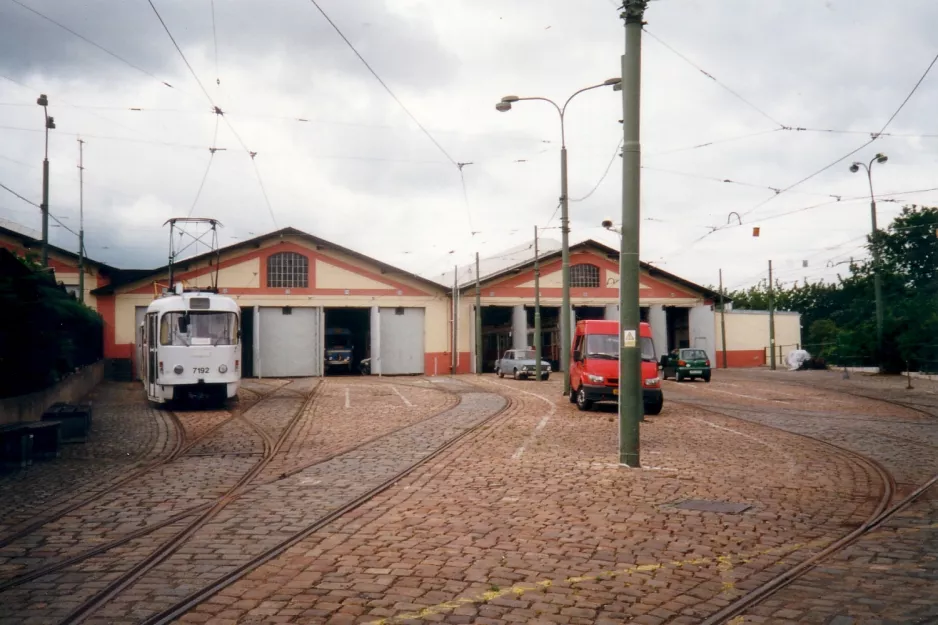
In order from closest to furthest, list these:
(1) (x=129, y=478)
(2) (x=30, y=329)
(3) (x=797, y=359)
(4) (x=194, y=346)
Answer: (1) (x=129, y=478), (2) (x=30, y=329), (4) (x=194, y=346), (3) (x=797, y=359)

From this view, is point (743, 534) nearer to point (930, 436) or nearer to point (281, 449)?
point (281, 449)

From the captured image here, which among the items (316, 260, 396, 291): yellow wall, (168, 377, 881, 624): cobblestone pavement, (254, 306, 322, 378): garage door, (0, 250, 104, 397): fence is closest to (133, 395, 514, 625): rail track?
(168, 377, 881, 624): cobblestone pavement

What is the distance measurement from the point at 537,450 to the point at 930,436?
837cm

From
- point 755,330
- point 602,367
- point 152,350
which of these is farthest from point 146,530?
point 755,330

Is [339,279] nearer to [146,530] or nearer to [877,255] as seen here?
[877,255]

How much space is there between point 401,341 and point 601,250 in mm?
14251

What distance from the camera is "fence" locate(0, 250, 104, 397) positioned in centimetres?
1525

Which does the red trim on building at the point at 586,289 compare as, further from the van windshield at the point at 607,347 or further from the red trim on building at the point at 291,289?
the van windshield at the point at 607,347

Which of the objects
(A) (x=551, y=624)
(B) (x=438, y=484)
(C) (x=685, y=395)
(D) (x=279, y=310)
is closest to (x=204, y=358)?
(B) (x=438, y=484)

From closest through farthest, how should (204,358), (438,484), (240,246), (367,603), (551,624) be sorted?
(551,624), (367,603), (438,484), (204,358), (240,246)

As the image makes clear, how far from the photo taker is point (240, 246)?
46562mm

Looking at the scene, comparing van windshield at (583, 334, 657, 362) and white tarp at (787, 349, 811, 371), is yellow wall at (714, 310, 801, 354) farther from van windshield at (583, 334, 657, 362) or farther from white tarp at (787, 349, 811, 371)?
van windshield at (583, 334, 657, 362)

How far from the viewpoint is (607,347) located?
2264cm

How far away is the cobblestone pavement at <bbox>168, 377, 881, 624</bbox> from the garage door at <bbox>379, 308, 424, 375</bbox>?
35.9 metres
